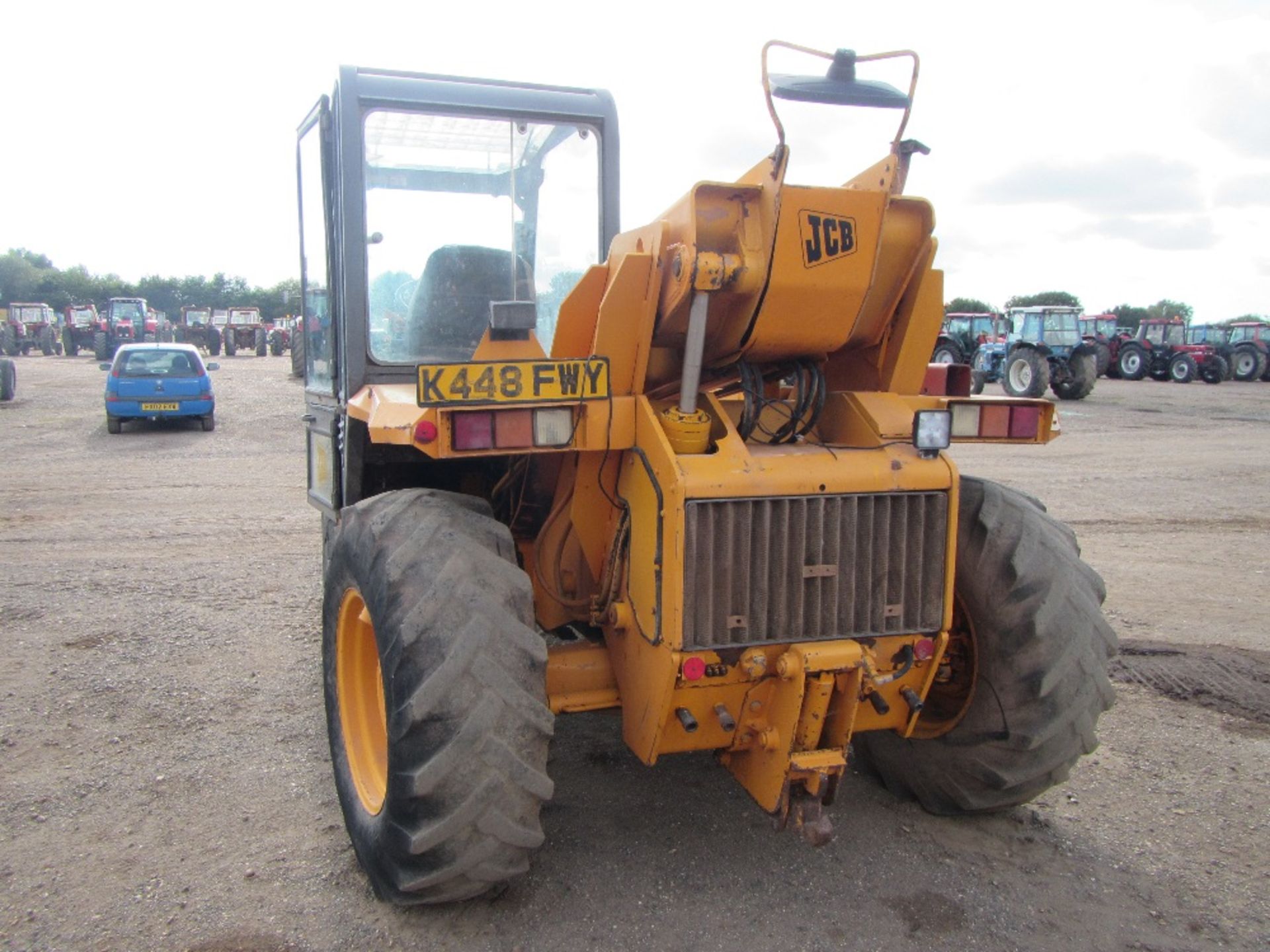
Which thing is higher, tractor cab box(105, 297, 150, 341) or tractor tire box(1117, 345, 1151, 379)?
tractor cab box(105, 297, 150, 341)

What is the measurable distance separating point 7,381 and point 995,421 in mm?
22971

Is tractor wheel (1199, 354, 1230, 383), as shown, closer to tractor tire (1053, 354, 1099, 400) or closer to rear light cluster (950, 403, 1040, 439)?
tractor tire (1053, 354, 1099, 400)

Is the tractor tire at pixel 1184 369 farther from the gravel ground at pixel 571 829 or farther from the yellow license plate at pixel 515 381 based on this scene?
the yellow license plate at pixel 515 381

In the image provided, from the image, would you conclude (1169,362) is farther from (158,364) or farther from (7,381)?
(7,381)

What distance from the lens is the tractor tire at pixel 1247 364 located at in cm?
3091

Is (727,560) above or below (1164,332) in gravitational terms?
below

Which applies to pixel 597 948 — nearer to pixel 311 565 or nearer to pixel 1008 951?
pixel 1008 951

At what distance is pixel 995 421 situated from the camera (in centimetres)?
321

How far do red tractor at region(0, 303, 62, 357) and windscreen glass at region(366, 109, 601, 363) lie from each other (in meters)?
44.4

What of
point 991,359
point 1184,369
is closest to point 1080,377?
point 991,359

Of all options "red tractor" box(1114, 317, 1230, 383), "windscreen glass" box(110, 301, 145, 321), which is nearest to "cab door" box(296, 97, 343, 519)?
"red tractor" box(1114, 317, 1230, 383)

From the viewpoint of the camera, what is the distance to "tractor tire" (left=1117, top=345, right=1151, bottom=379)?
30.2 metres

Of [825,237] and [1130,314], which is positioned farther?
[1130,314]

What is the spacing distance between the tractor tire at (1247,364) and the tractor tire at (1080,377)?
1158cm
